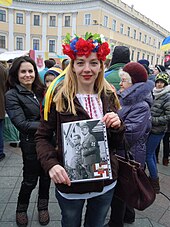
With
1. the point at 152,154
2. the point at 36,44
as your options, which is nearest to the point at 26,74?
the point at 152,154

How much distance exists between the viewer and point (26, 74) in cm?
246

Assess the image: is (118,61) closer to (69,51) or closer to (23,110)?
(23,110)

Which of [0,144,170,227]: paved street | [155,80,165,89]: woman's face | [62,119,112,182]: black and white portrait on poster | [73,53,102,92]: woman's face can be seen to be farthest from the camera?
[155,80,165,89]: woman's face

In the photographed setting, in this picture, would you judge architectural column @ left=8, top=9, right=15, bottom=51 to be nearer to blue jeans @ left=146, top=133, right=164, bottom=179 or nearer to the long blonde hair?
blue jeans @ left=146, top=133, right=164, bottom=179

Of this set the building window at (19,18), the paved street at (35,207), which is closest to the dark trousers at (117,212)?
the paved street at (35,207)

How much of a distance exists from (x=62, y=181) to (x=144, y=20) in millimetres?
53968

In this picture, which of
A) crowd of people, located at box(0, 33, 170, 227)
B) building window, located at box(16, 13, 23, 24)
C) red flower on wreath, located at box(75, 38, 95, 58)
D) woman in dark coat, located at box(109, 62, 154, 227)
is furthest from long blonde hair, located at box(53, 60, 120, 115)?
building window, located at box(16, 13, 23, 24)

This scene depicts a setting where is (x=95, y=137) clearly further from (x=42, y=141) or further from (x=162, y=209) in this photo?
(x=162, y=209)

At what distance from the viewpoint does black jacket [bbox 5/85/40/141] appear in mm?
2254

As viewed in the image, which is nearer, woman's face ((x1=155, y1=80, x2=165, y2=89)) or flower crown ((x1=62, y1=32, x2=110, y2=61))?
flower crown ((x1=62, y1=32, x2=110, y2=61))

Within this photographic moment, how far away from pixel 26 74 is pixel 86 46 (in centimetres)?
118

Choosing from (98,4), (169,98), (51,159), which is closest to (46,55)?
(169,98)

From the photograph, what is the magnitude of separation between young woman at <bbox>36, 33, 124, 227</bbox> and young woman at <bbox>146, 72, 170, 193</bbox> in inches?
73.0

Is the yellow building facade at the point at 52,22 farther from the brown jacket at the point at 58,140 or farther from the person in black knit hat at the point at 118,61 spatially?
the brown jacket at the point at 58,140
